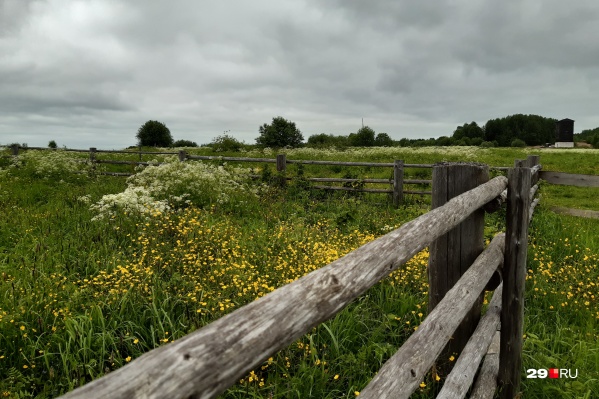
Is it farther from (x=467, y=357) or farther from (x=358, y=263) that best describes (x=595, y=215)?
(x=358, y=263)

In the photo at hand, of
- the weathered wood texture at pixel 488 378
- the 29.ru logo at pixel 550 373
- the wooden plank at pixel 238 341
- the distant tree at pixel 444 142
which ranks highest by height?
the distant tree at pixel 444 142

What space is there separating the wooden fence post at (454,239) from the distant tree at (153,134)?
72.9 metres

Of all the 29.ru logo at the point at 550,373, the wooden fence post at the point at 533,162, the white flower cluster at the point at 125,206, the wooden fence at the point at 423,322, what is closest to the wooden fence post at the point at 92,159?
the white flower cluster at the point at 125,206

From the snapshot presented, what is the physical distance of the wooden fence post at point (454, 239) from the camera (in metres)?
2.94

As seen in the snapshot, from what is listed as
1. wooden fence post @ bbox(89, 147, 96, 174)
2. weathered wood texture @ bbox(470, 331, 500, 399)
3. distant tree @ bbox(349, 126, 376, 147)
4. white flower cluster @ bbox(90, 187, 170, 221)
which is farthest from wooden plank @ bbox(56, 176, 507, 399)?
distant tree @ bbox(349, 126, 376, 147)

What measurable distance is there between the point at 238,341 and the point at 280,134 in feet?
168

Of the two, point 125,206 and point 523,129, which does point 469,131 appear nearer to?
point 523,129

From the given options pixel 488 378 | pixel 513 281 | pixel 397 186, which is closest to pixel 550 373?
pixel 488 378

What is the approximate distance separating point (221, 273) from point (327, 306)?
11.4ft

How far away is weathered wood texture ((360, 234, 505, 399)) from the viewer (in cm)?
168

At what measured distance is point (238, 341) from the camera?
3.02 feet

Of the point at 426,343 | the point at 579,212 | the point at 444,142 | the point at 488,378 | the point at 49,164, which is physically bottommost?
the point at 488,378

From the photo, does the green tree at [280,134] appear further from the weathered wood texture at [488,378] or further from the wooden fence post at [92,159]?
the weathered wood texture at [488,378]

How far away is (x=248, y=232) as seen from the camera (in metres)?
7.19
